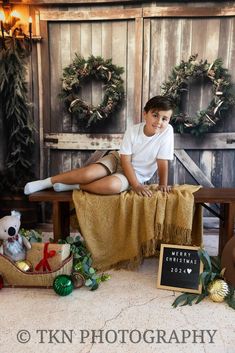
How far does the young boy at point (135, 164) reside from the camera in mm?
2197

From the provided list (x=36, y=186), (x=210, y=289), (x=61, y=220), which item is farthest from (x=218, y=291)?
(x=36, y=186)

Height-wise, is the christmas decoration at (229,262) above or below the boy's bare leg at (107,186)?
below

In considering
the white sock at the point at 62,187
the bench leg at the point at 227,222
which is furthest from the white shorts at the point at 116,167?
the bench leg at the point at 227,222

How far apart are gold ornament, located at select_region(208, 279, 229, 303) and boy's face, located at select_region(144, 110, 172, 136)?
106 centimetres

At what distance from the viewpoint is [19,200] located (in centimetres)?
300

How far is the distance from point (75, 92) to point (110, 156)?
37.8 inches

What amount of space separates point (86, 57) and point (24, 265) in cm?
202

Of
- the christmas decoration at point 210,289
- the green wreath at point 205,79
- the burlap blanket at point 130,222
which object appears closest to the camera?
the christmas decoration at point 210,289

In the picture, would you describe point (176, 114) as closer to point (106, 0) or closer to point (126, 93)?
point (126, 93)

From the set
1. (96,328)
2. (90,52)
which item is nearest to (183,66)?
(90,52)

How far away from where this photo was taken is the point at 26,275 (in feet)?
6.26

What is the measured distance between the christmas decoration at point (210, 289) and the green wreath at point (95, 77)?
5.40ft

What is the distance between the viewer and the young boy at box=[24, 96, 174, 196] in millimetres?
2197

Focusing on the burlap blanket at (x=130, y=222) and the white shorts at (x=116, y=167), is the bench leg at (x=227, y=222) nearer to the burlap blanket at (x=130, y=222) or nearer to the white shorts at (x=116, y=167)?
the burlap blanket at (x=130, y=222)
